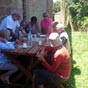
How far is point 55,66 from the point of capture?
510 centimetres

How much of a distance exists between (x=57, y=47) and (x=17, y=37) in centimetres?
260

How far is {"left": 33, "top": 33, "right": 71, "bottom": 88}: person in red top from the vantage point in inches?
200

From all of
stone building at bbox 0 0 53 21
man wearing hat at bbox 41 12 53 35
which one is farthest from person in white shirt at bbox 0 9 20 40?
man wearing hat at bbox 41 12 53 35

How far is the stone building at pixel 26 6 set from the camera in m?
9.26

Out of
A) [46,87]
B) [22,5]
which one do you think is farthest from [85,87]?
[22,5]

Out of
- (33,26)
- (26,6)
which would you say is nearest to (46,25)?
(33,26)

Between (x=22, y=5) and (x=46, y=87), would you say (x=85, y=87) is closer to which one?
(x=46, y=87)

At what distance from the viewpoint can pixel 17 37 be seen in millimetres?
7590

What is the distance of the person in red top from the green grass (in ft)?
4.15

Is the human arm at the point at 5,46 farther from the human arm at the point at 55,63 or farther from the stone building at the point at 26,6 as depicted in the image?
the stone building at the point at 26,6

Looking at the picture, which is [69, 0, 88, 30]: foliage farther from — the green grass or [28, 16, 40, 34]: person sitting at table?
[28, 16, 40, 34]: person sitting at table

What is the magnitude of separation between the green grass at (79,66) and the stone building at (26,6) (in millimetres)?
2327

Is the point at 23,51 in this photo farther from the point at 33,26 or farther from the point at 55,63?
the point at 33,26

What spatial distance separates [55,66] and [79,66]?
3491 mm
